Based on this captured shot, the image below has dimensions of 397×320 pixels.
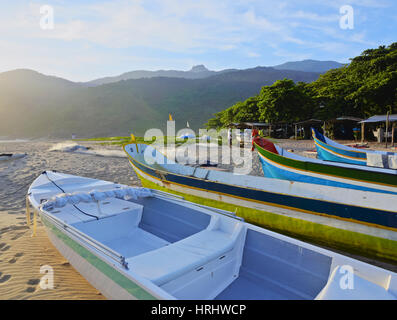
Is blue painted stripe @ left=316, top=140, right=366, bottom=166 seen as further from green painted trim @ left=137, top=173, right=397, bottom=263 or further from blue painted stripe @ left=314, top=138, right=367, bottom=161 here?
green painted trim @ left=137, top=173, right=397, bottom=263

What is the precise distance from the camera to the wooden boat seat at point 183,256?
287cm

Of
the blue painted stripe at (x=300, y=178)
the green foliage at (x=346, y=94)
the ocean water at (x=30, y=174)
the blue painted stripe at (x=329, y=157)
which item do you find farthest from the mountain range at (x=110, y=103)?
the blue painted stripe at (x=300, y=178)

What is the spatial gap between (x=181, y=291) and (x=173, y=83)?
143m

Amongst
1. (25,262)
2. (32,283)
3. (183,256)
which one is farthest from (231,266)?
(25,262)

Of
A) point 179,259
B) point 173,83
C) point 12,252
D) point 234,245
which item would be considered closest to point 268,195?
point 234,245

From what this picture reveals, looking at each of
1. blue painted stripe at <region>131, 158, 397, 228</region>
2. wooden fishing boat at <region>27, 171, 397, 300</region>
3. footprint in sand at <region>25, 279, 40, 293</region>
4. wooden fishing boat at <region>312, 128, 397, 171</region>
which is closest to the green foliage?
wooden fishing boat at <region>312, 128, 397, 171</region>

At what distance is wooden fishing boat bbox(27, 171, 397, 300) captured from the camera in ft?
8.58

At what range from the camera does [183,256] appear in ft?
10.7

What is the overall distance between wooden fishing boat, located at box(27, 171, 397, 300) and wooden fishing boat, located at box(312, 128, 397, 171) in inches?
278

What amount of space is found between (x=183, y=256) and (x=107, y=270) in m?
0.98

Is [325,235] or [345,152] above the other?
[345,152]

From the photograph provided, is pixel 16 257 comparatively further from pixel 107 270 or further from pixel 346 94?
pixel 346 94

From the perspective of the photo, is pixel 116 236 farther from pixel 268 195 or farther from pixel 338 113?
pixel 338 113

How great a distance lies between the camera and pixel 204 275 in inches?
124
